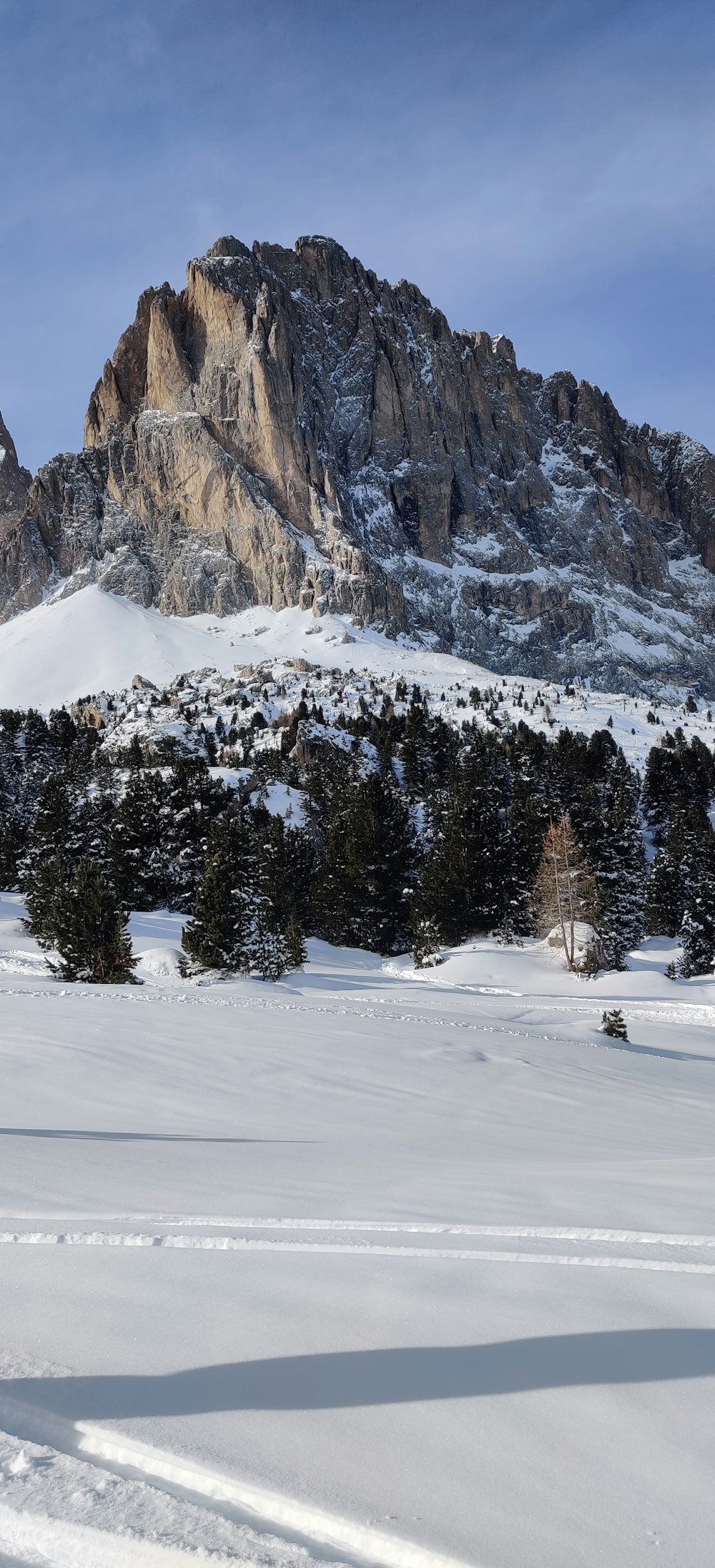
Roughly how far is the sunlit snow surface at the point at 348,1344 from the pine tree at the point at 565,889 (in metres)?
26.1

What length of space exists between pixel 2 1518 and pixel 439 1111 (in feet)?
21.5

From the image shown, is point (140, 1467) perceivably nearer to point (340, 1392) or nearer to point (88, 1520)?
point (88, 1520)

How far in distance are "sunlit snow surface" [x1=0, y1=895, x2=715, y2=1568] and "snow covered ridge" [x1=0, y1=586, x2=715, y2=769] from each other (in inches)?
2949

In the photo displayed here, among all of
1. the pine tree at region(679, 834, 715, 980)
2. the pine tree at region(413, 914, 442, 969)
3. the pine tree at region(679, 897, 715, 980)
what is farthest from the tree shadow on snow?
the pine tree at region(679, 897, 715, 980)

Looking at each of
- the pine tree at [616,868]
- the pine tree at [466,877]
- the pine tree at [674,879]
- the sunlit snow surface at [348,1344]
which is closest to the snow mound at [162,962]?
the pine tree at [466,877]

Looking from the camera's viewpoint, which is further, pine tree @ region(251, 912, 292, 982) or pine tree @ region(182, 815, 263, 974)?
pine tree @ region(251, 912, 292, 982)

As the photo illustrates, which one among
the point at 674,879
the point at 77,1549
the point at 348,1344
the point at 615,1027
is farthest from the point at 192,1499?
the point at 674,879

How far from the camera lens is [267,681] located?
12756 centimetres

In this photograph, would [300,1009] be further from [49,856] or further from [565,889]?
[49,856]

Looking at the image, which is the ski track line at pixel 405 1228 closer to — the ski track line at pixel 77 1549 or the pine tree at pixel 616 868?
the ski track line at pixel 77 1549

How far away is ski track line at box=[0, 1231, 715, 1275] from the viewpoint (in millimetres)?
3113

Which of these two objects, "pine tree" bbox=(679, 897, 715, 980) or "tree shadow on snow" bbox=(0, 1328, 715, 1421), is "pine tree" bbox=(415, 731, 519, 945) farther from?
"tree shadow on snow" bbox=(0, 1328, 715, 1421)

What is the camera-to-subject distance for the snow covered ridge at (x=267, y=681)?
3807 inches

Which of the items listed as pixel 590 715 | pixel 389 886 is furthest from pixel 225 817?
pixel 590 715
